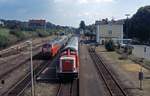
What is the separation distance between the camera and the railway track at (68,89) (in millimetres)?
26397

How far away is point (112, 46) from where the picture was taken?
226 feet

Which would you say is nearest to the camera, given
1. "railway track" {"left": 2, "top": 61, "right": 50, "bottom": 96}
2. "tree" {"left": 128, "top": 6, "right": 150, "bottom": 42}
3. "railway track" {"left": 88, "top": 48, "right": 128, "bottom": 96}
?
"railway track" {"left": 88, "top": 48, "right": 128, "bottom": 96}

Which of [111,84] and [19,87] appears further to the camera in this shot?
[111,84]

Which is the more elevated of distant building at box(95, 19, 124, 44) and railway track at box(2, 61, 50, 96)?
distant building at box(95, 19, 124, 44)

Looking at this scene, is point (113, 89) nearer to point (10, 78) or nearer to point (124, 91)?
point (124, 91)

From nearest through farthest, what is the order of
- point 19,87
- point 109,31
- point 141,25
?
point 19,87, point 141,25, point 109,31

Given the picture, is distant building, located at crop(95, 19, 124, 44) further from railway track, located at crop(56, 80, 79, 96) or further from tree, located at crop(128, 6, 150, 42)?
railway track, located at crop(56, 80, 79, 96)

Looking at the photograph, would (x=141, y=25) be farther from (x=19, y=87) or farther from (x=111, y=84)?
(x=19, y=87)

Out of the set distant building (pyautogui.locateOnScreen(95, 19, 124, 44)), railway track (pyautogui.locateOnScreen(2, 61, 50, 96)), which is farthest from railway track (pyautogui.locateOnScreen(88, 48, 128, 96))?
distant building (pyautogui.locateOnScreen(95, 19, 124, 44))

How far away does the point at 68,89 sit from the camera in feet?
→ 92.1

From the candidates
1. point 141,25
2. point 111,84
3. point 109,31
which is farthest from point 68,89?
point 109,31

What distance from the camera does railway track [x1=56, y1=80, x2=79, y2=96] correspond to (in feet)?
86.6

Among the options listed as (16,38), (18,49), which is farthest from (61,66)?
(16,38)

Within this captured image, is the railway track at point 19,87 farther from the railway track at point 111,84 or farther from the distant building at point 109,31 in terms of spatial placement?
the distant building at point 109,31
